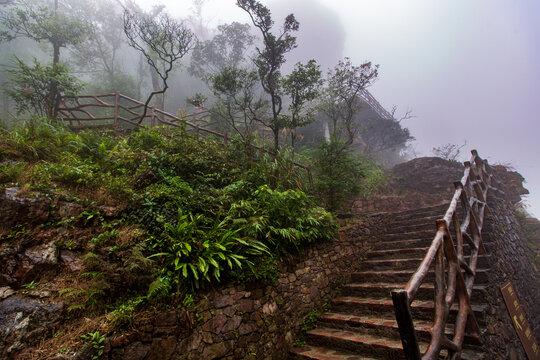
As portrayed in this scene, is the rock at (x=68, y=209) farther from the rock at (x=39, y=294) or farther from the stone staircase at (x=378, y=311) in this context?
the stone staircase at (x=378, y=311)

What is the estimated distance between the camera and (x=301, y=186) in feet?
18.7

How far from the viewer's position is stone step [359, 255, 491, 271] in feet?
12.6

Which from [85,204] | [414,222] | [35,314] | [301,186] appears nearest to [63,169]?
[85,204]

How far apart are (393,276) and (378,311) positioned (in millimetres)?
842

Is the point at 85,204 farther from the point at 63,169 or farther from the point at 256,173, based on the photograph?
the point at 256,173

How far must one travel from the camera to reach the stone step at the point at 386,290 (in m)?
3.29

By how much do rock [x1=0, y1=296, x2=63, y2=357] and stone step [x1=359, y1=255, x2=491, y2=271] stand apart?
4.89 metres

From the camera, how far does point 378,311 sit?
3.65 meters

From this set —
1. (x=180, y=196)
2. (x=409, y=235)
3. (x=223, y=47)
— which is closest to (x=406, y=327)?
(x=180, y=196)

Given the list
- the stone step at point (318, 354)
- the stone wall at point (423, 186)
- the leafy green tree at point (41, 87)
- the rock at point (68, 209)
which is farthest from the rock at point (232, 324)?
the leafy green tree at point (41, 87)

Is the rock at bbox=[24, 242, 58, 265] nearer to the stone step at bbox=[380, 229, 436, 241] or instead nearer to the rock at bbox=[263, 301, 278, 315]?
the rock at bbox=[263, 301, 278, 315]

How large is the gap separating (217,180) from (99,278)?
Answer: 2621 mm

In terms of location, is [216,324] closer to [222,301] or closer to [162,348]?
[222,301]

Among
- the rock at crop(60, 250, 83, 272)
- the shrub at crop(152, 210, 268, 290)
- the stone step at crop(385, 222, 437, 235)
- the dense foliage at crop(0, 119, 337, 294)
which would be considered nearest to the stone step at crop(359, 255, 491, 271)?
the dense foliage at crop(0, 119, 337, 294)
